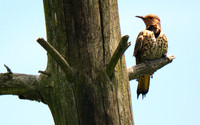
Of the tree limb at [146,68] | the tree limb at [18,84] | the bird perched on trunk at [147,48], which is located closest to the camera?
the tree limb at [18,84]

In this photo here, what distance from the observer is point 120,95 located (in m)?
2.69

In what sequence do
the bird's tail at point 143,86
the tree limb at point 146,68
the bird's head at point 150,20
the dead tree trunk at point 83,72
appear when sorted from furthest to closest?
the bird's head at point 150,20
the bird's tail at point 143,86
the tree limb at point 146,68
the dead tree trunk at point 83,72

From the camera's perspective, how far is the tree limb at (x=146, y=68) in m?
3.51

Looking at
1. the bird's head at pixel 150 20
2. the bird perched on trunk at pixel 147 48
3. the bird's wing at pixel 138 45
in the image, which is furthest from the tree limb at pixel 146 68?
the bird's head at pixel 150 20

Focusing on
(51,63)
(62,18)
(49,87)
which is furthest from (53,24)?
(49,87)

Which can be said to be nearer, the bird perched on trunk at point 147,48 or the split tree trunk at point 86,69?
the split tree trunk at point 86,69

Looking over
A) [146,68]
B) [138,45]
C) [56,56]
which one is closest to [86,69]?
[56,56]

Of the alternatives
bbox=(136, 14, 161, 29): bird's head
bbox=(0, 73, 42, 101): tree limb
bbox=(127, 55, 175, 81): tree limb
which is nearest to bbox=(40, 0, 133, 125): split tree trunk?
bbox=(0, 73, 42, 101): tree limb

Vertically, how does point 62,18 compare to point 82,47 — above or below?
above

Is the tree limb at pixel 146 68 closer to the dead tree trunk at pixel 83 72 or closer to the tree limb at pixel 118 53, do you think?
the dead tree trunk at pixel 83 72

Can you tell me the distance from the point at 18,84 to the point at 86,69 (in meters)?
0.64

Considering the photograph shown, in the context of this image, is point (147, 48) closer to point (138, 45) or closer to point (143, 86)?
point (138, 45)

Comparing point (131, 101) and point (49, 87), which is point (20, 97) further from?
point (131, 101)

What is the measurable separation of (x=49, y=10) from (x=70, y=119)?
0.94 meters
